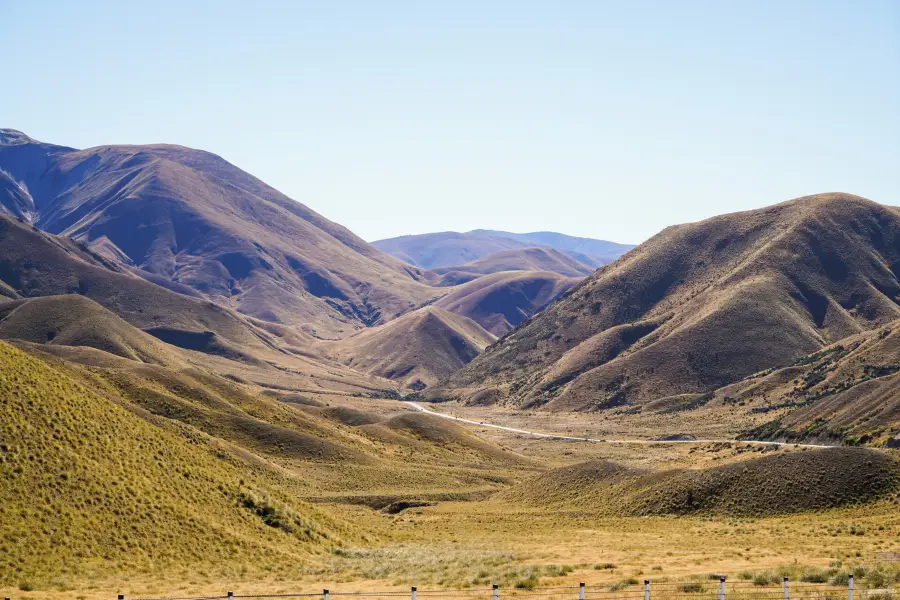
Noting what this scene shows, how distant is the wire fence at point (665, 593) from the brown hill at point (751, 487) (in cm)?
3446

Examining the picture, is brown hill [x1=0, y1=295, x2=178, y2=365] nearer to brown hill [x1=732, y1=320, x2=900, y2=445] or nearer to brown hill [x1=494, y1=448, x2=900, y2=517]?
brown hill [x1=732, y1=320, x2=900, y2=445]

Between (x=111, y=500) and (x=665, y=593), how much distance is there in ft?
88.7

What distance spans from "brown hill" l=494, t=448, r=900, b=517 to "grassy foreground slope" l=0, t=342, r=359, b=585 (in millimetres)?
26922

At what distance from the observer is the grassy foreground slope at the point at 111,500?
39.1m

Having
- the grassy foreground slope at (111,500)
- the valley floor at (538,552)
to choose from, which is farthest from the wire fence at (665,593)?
the grassy foreground slope at (111,500)

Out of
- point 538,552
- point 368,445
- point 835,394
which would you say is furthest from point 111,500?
point 835,394

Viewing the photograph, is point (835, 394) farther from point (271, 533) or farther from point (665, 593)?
point (665, 593)

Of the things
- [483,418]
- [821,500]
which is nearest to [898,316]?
[483,418]

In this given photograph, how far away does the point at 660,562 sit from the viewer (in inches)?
1612

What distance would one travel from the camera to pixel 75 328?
174 m

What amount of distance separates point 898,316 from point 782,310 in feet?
75.5

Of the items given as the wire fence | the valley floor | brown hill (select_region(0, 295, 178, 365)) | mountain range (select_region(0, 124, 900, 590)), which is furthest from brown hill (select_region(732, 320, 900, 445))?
brown hill (select_region(0, 295, 178, 365))

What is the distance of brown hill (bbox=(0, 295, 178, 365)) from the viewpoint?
169 m

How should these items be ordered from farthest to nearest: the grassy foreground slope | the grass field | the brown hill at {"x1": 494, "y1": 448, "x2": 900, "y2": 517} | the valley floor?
the brown hill at {"x1": 494, "y1": 448, "x2": 900, "y2": 517}, the grassy foreground slope, the grass field, the valley floor
